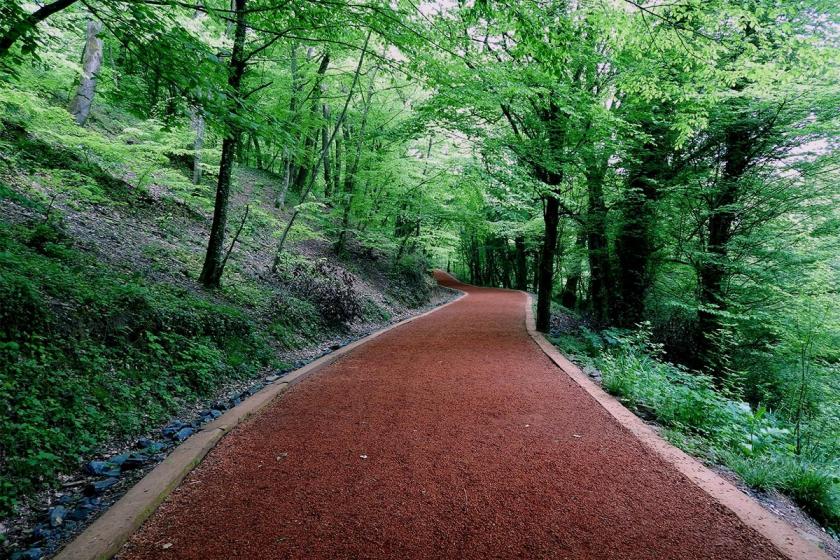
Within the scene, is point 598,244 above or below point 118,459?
above

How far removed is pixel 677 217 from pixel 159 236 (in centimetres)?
1149

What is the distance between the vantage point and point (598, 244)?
1255cm

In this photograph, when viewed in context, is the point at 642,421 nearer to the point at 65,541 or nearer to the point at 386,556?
the point at 386,556

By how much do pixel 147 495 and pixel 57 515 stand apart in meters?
0.46

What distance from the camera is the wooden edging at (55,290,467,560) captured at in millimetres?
2051

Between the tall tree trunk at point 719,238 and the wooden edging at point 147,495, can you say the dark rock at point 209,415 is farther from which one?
the tall tree trunk at point 719,238

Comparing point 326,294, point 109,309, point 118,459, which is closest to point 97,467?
point 118,459

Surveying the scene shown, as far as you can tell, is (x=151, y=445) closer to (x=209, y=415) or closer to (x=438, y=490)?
(x=209, y=415)

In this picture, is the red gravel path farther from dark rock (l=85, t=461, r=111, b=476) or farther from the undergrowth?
dark rock (l=85, t=461, r=111, b=476)

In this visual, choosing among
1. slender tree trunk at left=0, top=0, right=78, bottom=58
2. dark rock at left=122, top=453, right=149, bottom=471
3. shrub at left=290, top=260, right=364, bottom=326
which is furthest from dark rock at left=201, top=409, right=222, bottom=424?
shrub at left=290, top=260, right=364, bottom=326

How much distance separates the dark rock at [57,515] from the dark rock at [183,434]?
1035 mm

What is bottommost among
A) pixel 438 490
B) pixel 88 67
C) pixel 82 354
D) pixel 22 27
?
pixel 438 490

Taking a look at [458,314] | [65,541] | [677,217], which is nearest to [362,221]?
[458,314]

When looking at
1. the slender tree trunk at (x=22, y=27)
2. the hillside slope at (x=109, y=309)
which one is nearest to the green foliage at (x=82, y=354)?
the hillside slope at (x=109, y=309)
